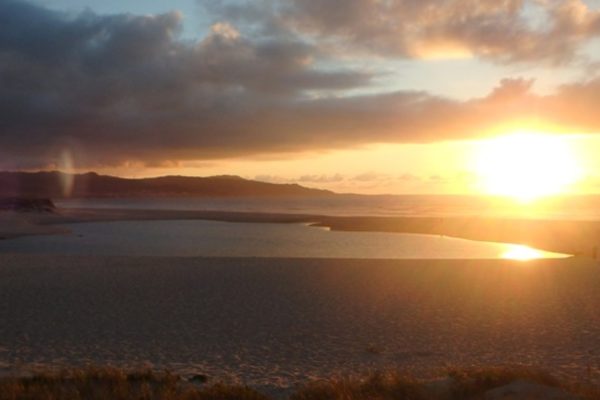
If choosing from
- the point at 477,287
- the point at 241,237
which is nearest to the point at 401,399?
the point at 477,287

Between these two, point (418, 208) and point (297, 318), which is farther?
point (418, 208)

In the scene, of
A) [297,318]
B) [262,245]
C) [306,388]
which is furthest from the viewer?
[262,245]

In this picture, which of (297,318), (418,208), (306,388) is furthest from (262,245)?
(418,208)

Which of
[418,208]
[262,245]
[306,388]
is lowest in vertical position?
[262,245]

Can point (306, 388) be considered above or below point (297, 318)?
above

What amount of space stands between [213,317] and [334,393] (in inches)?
324

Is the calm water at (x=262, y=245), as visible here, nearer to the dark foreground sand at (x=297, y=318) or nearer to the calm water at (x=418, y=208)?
the dark foreground sand at (x=297, y=318)

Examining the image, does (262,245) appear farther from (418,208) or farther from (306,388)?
(418,208)

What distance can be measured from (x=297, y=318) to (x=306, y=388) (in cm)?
719

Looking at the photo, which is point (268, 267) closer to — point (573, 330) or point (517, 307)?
point (517, 307)

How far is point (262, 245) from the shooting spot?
40.8 metres

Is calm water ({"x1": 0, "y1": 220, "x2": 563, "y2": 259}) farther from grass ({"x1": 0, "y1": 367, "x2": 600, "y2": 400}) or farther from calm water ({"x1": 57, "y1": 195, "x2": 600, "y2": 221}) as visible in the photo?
calm water ({"x1": 57, "y1": 195, "x2": 600, "y2": 221})

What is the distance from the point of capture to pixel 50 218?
68.3 m

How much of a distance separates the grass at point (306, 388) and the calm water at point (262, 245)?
24.4 metres
